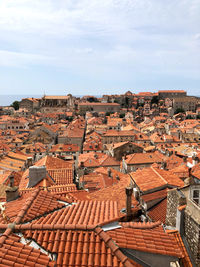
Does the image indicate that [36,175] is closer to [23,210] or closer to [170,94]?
[23,210]

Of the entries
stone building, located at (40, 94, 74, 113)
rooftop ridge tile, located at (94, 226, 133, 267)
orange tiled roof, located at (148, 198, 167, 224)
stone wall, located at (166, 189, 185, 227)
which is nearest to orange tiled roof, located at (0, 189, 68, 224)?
rooftop ridge tile, located at (94, 226, 133, 267)

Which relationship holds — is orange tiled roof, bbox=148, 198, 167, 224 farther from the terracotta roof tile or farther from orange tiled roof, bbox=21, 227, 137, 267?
orange tiled roof, bbox=21, 227, 137, 267

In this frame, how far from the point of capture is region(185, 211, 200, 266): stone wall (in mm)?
7184

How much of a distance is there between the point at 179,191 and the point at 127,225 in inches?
147

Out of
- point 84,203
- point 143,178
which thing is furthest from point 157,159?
point 84,203

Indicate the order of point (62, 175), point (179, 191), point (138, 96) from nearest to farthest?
point (179, 191), point (62, 175), point (138, 96)

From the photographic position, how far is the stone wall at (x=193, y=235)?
23.6 ft

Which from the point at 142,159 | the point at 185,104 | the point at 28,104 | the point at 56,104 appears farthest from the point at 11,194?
Result: the point at 185,104

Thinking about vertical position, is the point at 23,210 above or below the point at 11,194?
above

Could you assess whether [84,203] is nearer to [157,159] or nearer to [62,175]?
[62,175]

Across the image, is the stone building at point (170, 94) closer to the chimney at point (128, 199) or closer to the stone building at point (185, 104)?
the stone building at point (185, 104)

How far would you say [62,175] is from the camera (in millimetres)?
17469

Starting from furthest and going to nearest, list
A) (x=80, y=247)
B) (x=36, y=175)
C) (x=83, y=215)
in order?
(x=36, y=175) < (x=83, y=215) < (x=80, y=247)

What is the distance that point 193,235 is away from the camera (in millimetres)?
7492
